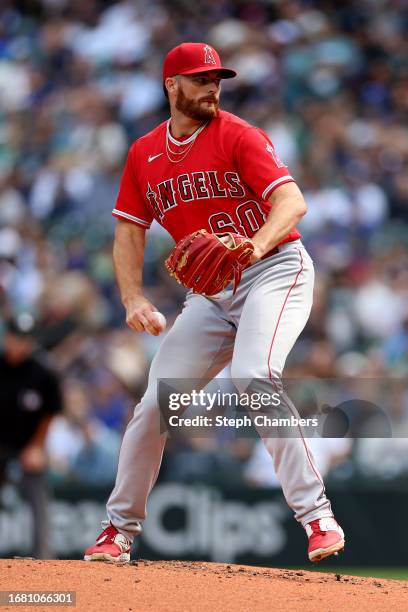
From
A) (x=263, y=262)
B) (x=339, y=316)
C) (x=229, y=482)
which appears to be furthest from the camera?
(x=339, y=316)

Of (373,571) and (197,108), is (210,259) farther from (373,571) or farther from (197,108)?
(373,571)

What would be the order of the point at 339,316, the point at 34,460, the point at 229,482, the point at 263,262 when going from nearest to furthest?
the point at 263,262, the point at 34,460, the point at 229,482, the point at 339,316

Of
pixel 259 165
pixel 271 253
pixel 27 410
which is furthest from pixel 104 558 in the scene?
pixel 27 410

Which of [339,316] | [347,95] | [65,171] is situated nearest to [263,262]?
[339,316]

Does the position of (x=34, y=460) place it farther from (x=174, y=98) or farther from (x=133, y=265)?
(x=174, y=98)

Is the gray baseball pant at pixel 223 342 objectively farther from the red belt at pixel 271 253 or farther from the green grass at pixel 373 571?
the green grass at pixel 373 571

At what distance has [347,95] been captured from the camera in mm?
9773

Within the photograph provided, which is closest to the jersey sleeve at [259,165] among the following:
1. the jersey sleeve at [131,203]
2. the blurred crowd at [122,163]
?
the jersey sleeve at [131,203]

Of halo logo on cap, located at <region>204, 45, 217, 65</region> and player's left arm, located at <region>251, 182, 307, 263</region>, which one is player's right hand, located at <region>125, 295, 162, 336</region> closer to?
player's left arm, located at <region>251, 182, 307, 263</region>

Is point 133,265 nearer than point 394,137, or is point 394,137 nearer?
point 133,265

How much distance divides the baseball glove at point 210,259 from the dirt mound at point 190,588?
103 centimetres

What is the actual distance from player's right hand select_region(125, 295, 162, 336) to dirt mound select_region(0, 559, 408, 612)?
88cm

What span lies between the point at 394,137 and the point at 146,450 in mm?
6229

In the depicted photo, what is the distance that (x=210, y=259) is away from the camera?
3.58 metres
